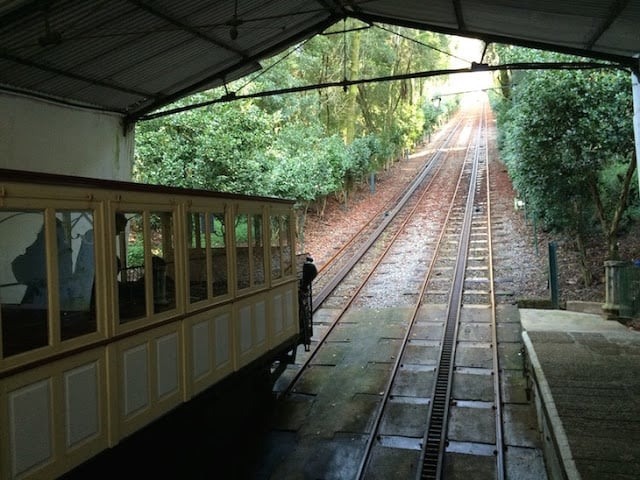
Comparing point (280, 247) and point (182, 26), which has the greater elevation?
point (182, 26)

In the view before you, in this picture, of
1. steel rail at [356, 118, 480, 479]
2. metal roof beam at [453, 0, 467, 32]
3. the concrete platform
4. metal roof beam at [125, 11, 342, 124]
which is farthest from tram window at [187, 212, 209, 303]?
metal roof beam at [125, 11, 342, 124]

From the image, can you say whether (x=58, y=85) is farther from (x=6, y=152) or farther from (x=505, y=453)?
(x=505, y=453)

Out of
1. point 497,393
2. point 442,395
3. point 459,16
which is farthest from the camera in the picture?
point 459,16

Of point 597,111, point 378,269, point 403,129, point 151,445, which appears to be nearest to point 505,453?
point 151,445

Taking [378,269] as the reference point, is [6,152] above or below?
above

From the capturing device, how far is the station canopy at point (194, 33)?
5.94 m

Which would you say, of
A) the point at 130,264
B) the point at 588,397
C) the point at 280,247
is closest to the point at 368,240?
the point at 280,247

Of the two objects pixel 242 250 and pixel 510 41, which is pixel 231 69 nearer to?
pixel 510 41

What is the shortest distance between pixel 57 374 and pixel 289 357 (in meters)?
4.32

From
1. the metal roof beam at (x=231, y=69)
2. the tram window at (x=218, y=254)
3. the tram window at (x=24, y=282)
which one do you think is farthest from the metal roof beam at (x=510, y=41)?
the tram window at (x=24, y=282)

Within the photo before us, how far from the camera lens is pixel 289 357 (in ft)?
23.8

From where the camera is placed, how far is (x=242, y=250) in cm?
564

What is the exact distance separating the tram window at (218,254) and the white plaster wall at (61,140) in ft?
12.3

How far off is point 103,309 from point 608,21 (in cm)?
636
